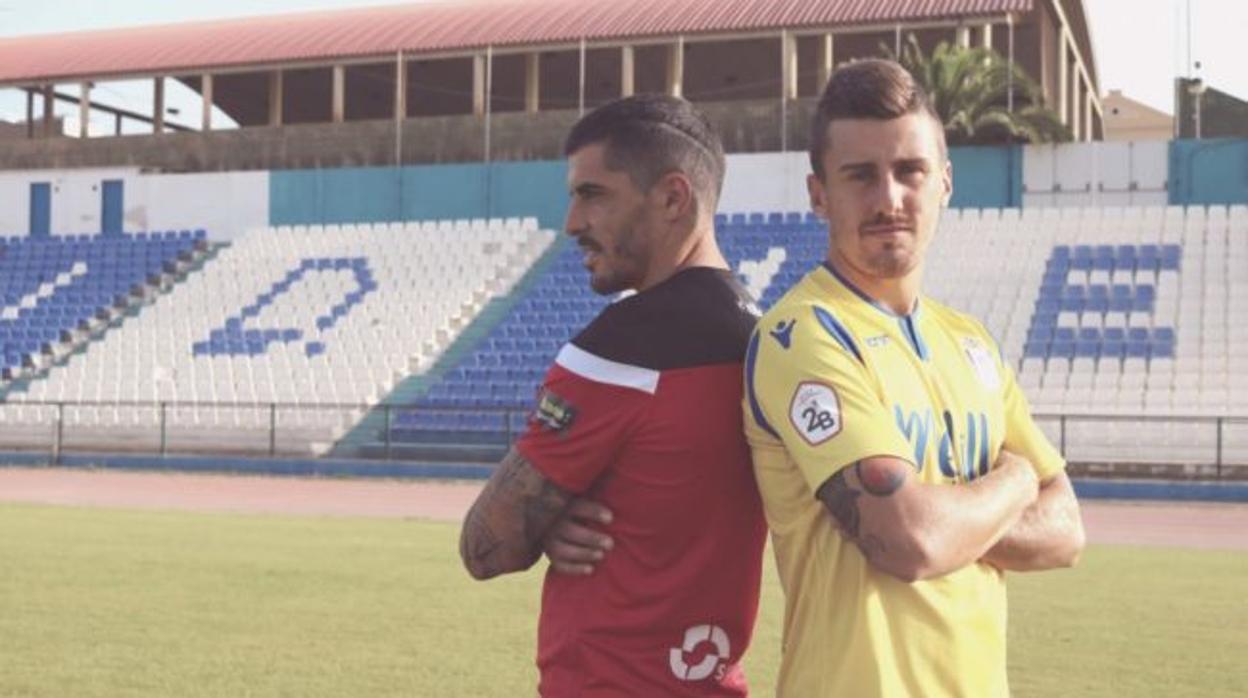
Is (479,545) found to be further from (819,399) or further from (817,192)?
(817,192)

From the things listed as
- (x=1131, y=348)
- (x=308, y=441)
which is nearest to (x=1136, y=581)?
A: (x=1131, y=348)

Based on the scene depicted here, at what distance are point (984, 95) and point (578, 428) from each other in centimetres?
3169

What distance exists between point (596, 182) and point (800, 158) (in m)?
31.6

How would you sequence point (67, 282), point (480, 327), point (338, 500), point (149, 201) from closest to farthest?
point (338, 500), point (480, 327), point (67, 282), point (149, 201)

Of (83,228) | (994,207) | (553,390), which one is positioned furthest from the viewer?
(83,228)

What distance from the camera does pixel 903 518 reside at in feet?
8.51

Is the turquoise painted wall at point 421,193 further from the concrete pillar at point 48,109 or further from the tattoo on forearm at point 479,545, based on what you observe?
the tattoo on forearm at point 479,545

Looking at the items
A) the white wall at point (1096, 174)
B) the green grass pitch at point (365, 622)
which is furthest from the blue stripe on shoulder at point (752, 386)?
the white wall at point (1096, 174)

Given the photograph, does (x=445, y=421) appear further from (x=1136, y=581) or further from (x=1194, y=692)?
(x=1194, y=692)

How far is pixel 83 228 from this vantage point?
1607 inches

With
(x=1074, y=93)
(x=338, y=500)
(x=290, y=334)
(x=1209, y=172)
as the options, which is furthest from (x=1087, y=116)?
(x=338, y=500)

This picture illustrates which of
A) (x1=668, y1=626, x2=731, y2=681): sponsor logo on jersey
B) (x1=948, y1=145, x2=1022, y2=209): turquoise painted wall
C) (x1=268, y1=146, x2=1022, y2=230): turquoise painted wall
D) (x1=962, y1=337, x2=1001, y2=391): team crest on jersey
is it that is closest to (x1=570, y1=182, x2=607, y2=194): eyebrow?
(x1=962, y1=337, x2=1001, y2=391): team crest on jersey

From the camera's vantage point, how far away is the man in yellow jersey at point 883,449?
2635 millimetres

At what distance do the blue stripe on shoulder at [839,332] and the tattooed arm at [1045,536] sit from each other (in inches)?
18.1
